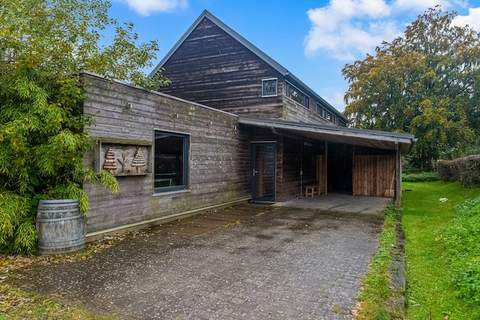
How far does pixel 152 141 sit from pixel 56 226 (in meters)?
2.86

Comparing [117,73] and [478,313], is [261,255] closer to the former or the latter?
[478,313]

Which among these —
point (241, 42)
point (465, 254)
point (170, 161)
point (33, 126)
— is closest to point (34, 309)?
point (33, 126)

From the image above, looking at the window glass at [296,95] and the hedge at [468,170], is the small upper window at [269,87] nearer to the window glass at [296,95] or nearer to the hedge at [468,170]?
the window glass at [296,95]

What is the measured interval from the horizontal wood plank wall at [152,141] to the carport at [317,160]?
0.72 meters

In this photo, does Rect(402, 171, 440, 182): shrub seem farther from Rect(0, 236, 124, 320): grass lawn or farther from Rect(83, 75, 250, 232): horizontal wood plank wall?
Rect(0, 236, 124, 320): grass lawn

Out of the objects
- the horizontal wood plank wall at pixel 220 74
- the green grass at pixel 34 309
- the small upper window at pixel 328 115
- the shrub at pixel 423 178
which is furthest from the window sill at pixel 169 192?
the shrub at pixel 423 178

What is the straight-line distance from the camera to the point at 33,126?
15.2 ft

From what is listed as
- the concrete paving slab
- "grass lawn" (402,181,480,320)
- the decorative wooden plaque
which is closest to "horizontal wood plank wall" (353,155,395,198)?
the concrete paving slab

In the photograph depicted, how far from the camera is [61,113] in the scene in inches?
198

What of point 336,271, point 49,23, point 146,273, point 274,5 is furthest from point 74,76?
point 274,5

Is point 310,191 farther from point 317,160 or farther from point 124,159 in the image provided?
point 124,159

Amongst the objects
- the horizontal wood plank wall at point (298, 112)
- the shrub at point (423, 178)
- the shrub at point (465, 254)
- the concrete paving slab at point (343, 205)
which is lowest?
the concrete paving slab at point (343, 205)

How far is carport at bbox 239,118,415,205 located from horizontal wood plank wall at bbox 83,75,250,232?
0.72 meters

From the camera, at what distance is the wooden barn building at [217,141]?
6.20m
